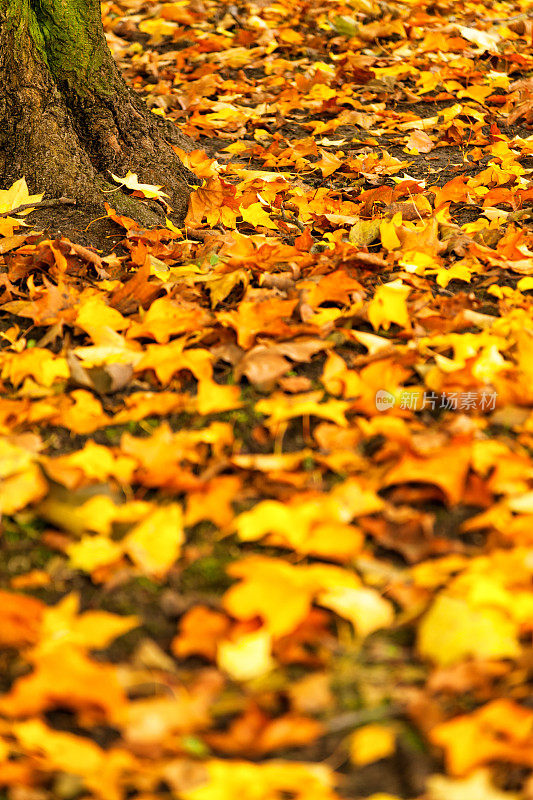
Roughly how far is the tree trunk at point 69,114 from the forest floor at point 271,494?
14cm

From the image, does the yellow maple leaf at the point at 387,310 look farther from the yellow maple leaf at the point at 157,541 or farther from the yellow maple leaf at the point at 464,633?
the yellow maple leaf at the point at 464,633

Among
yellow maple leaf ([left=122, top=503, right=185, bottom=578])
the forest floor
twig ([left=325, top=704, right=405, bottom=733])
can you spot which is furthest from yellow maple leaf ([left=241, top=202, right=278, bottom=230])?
twig ([left=325, top=704, right=405, bottom=733])

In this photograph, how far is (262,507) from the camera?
148 centimetres

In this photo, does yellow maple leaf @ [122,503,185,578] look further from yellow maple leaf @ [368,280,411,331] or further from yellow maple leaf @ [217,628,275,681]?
yellow maple leaf @ [368,280,411,331]

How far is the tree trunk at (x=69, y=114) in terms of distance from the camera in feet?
9.19

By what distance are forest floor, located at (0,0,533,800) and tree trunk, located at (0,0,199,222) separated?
0.14 m

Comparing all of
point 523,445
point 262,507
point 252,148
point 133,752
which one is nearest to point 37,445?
point 262,507

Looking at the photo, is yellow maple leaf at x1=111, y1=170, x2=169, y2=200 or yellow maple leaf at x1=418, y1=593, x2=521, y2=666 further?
yellow maple leaf at x1=111, y1=170, x2=169, y2=200

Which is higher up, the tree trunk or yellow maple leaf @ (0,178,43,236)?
the tree trunk

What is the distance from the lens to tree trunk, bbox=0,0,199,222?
2.80 meters

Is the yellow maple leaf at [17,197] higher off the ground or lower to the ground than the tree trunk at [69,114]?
lower

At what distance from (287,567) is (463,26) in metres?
5.12

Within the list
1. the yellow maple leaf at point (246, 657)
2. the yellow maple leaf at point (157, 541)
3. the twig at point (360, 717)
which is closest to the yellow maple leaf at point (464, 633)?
the twig at point (360, 717)

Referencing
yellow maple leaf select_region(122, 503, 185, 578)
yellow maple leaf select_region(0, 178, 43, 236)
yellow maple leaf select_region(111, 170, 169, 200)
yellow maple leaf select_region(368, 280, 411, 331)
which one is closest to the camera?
yellow maple leaf select_region(122, 503, 185, 578)
